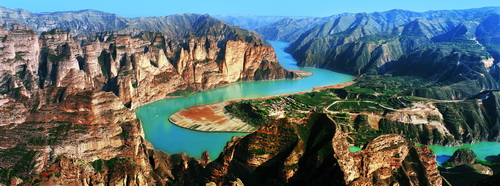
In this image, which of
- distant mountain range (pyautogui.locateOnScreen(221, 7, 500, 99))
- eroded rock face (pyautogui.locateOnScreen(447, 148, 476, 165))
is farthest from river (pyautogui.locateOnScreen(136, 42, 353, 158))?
eroded rock face (pyautogui.locateOnScreen(447, 148, 476, 165))

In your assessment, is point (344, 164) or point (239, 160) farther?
point (239, 160)

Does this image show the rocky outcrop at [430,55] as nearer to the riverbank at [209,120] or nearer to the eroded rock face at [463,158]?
the eroded rock face at [463,158]

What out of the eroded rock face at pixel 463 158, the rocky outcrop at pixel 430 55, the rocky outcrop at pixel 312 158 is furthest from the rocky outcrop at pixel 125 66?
the eroded rock face at pixel 463 158

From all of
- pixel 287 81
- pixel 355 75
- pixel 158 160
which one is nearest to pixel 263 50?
pixel 287 81

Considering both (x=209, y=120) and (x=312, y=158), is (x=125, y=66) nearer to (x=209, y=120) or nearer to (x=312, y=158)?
(x=209, y=120)

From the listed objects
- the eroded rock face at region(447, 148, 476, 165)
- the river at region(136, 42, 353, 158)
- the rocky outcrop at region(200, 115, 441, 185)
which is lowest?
the river at region(136, 42, 353, 158)

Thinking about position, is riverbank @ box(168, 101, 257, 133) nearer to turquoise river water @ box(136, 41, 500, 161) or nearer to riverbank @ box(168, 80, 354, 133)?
riverbank @ box(168, 80, 354, 133)

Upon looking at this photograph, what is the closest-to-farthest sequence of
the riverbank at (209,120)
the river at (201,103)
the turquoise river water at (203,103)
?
the turquoise river water at (203,103) < the river at (201,103) < the riverbank at (209,120)

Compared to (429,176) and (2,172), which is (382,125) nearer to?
(429,176)
